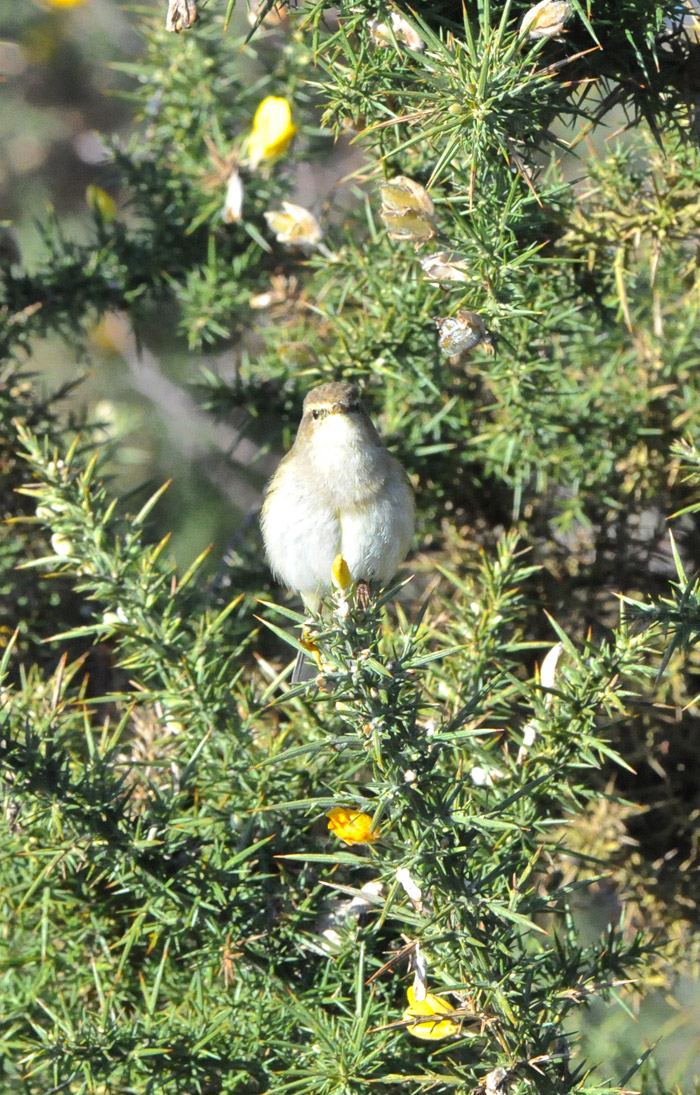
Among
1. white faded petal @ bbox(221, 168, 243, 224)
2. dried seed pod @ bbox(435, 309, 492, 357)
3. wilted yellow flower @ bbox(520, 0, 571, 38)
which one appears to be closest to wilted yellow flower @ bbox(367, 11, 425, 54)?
wilted yellow flower @ bbox(520, 0, 571, 38)

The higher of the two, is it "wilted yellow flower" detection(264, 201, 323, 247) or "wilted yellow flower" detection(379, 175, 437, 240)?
"wilted yellow flower" detection(379, 175, 437, 240)

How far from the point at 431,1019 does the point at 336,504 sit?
157 centimetres

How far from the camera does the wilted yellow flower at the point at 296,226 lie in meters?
2.57

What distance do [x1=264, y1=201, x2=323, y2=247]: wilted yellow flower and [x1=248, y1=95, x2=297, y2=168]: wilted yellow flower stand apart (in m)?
0.26

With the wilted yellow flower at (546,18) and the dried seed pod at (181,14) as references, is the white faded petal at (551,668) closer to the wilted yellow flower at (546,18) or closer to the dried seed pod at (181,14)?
the wilted yellow flower at (546,18)

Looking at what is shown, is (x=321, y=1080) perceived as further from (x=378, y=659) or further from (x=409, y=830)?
(x=378, y=659)

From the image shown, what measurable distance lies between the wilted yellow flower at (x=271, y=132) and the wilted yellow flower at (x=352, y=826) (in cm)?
183

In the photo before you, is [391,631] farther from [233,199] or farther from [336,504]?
[233,199]

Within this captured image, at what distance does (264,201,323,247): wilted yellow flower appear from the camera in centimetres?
257

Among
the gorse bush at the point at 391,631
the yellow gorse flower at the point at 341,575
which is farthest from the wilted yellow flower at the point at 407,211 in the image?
the yellow gorse flower at the point at 341,575

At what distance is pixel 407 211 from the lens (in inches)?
77.9

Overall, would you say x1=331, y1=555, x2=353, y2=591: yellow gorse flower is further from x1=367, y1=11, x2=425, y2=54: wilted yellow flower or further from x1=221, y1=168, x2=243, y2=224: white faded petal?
x1=221, y1=168, x2=243, y2=224: white faded petal

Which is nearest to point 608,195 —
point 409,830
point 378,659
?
point 378,659

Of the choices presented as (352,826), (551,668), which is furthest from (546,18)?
(352,826)
